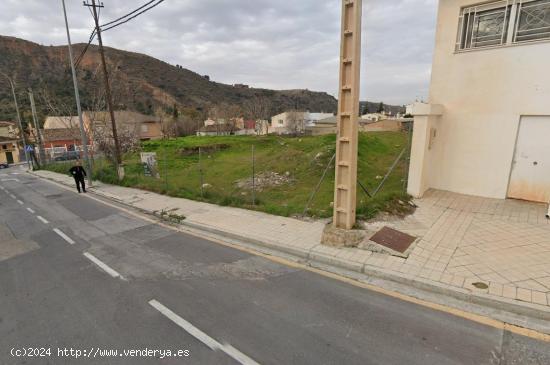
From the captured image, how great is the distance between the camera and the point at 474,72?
26.4 ft

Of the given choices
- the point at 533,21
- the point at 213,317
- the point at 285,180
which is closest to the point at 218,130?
the point at 285,180

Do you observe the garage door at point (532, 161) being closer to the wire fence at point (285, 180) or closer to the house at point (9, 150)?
the wire fence at point (285, 180)

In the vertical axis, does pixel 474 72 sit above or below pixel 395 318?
above

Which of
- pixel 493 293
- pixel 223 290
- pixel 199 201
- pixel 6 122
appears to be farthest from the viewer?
pixel 6 122

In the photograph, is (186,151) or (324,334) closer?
(324,334)

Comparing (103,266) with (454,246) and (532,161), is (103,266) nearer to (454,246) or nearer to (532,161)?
(454,246)

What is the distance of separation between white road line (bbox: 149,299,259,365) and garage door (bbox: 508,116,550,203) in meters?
8.54

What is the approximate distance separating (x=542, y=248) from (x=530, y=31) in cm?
566

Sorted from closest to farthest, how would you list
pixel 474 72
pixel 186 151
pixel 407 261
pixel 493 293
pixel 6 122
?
pixel 493 293 → pixel 407 261 → pixel 474 72 → pixel 186 151 → pixel 6 122

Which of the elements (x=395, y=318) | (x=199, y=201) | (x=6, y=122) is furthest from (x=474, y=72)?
(x=6, y=122)

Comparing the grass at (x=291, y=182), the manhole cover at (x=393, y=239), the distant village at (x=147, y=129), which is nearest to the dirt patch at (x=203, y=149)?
the grass at (x=291, y=182)

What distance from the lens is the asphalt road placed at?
3.25 meters

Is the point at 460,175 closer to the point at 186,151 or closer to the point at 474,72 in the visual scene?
the point at 474,72

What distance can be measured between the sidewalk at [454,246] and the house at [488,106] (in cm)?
65
